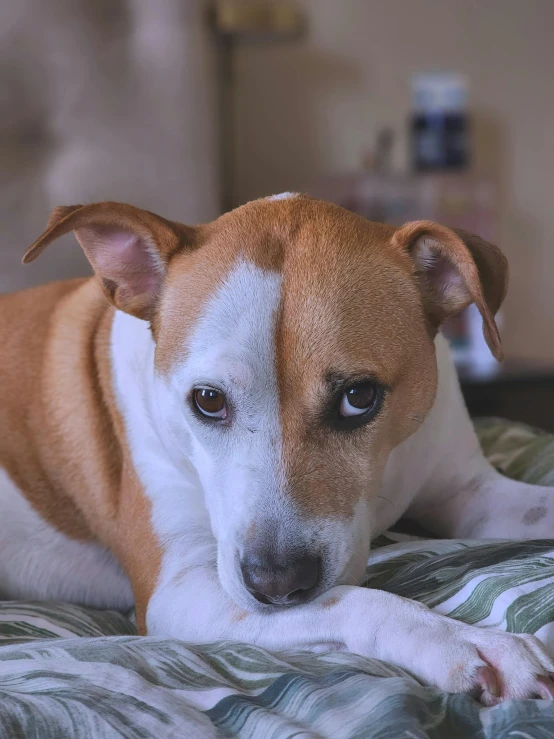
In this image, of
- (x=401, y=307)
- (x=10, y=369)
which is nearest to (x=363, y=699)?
(x=401, y=307)

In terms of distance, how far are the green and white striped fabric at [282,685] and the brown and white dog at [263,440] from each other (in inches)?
2.4

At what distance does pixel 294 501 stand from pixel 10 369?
80 cm

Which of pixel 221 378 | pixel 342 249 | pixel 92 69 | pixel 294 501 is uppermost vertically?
pixel 92 69

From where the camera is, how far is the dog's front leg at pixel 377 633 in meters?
0.89

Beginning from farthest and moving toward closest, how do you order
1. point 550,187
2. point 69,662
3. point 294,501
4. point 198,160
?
1. point 550,187
2. point 198,160
3. point 294,501
4. point 69,662

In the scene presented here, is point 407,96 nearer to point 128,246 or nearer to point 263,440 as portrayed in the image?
point 128,246

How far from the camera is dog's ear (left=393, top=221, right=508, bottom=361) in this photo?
1.19 metres

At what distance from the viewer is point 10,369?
1628 millimetres

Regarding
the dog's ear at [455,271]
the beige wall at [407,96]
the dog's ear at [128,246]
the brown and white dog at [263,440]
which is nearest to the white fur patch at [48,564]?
the brown and white dog at [263,440]

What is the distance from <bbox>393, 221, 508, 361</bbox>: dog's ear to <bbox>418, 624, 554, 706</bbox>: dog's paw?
0.42 metres

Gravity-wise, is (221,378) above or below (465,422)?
above

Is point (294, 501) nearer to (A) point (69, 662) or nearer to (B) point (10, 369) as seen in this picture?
(A) point (69, 662)

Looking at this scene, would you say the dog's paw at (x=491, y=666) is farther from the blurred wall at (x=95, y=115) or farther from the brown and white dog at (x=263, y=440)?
the blurred wall at (x=95, y=115)

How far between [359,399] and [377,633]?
300 millimetres
